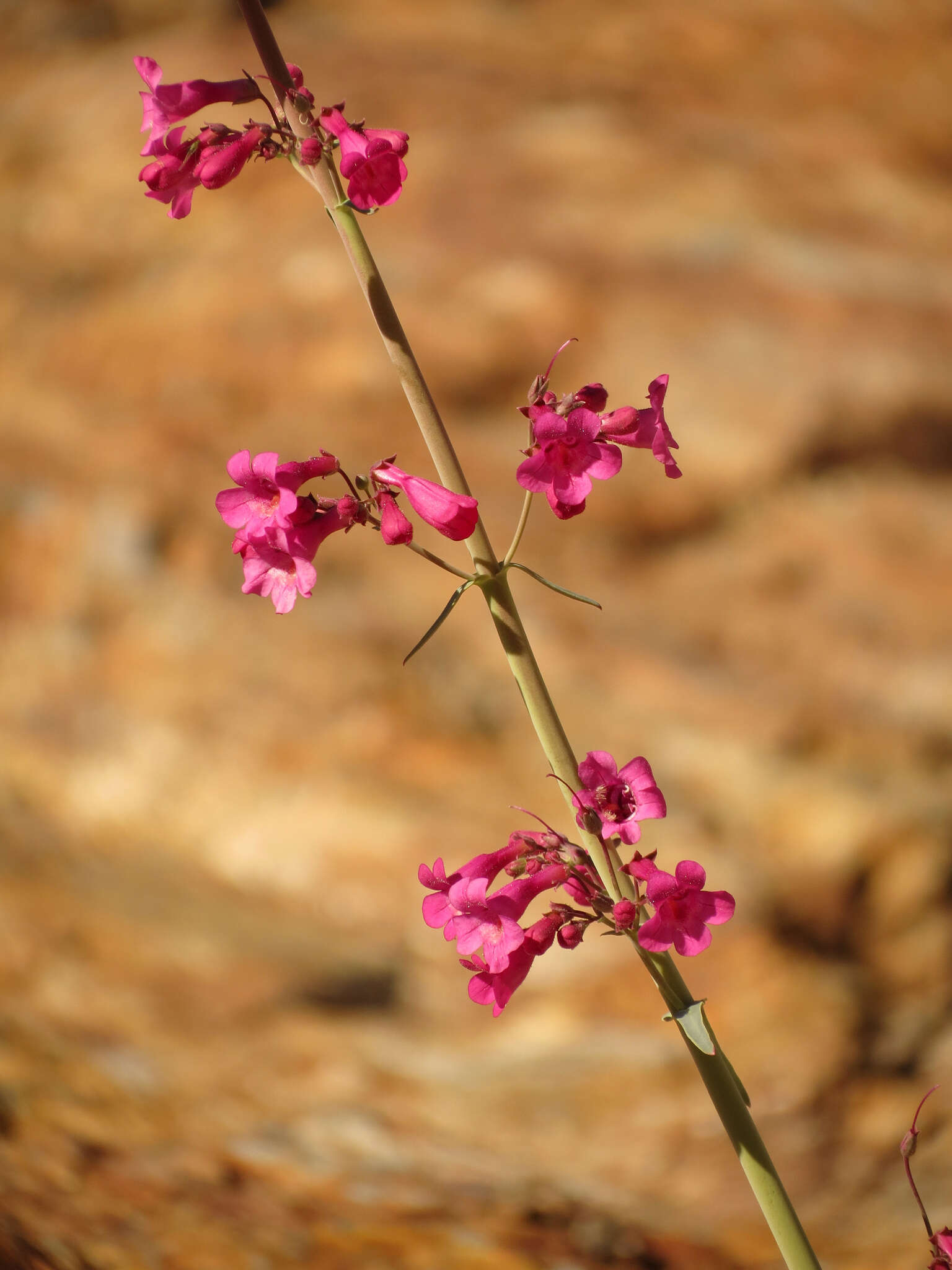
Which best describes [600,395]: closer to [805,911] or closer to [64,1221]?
[64,1221]

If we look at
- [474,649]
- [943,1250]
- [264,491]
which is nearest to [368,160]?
[264,491]

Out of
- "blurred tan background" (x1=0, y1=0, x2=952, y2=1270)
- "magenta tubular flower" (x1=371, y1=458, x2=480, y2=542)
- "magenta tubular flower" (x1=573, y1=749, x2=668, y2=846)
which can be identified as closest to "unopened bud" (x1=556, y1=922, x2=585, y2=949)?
"magenta tubular flower" (x1=573, y1=749, x2=668, y2=846)

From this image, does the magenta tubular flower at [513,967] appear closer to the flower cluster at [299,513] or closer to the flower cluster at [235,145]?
the flower cluster at [299,513]

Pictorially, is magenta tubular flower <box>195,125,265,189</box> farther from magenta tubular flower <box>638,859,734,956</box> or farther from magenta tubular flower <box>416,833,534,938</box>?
magenta tubular flower <box>638,859,734,956</box>

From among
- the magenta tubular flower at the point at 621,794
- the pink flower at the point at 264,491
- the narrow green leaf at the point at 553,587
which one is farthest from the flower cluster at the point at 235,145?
the magenta tubular flower at the point at 621,794

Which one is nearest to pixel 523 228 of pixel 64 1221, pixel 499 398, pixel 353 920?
pixel 499 398

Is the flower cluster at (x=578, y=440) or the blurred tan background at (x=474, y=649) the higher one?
the blurred tan background at (x=474, y=649)

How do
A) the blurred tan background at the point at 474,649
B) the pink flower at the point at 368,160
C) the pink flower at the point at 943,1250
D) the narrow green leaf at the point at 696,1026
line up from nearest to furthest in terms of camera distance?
the narrow green leaf at the point at 696,1026 → the pink flower at the point at 368,160 → the pink flower at the point at 943,1250 → the blurred tan background at the point at 474,649
